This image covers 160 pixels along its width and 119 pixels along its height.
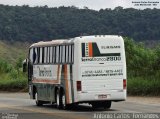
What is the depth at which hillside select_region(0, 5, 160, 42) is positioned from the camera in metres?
97.6

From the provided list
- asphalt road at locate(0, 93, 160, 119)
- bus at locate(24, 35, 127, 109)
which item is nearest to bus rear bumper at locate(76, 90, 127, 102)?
bus at locate(24, 35, 127, 109)

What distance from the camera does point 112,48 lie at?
82.5ft

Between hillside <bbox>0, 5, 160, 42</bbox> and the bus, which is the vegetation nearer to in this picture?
hillside <bbox>0, 5, 160, 42</bbox>

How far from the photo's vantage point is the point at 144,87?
37875mm

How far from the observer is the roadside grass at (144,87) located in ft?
122

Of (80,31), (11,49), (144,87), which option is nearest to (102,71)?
(144,87)

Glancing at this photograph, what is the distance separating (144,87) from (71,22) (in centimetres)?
7074

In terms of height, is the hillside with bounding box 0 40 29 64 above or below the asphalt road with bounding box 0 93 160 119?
above

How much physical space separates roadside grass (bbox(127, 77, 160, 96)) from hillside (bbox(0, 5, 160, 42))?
5227 centimetres

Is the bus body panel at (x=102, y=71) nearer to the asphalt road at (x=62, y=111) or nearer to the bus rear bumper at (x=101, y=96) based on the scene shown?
Result: the bus rear bumper at (x=101, y=96)

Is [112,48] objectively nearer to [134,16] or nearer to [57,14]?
[134,16]

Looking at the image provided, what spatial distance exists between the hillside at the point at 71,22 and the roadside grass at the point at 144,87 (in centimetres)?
5227

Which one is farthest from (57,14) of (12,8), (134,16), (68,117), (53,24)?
(68,117)

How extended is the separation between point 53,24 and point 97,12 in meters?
9.80
